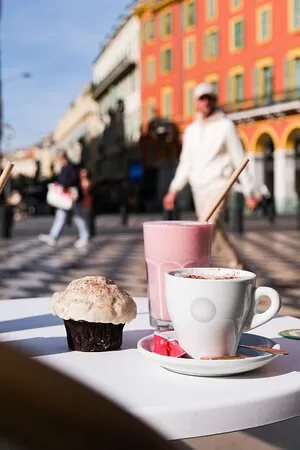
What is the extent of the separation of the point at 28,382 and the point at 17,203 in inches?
1347

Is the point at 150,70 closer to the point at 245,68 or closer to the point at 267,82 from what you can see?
the point at 245,68

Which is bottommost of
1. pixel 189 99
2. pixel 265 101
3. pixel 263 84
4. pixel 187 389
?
pixel 187 389

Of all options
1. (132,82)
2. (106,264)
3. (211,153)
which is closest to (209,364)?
Result: (211,153)

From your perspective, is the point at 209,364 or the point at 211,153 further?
the point at 211,153

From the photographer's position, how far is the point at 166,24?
41.5m

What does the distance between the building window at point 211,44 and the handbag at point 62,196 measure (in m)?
26.3

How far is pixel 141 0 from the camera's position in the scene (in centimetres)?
4447

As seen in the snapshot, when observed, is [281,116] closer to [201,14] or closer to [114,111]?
[201,14]

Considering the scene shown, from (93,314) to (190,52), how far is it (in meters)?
39.6

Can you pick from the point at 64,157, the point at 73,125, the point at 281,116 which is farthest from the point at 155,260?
the point at 73,125

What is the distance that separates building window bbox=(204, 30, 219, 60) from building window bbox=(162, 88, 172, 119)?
12.9ft

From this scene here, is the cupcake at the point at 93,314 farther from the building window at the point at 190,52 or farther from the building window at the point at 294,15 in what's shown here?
the building window at the point at 190,52

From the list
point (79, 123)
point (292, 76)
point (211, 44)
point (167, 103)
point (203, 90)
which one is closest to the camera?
point (203, 90)

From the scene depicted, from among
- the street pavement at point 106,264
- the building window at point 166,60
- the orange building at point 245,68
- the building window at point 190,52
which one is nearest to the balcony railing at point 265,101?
the orange building at point 245,68
